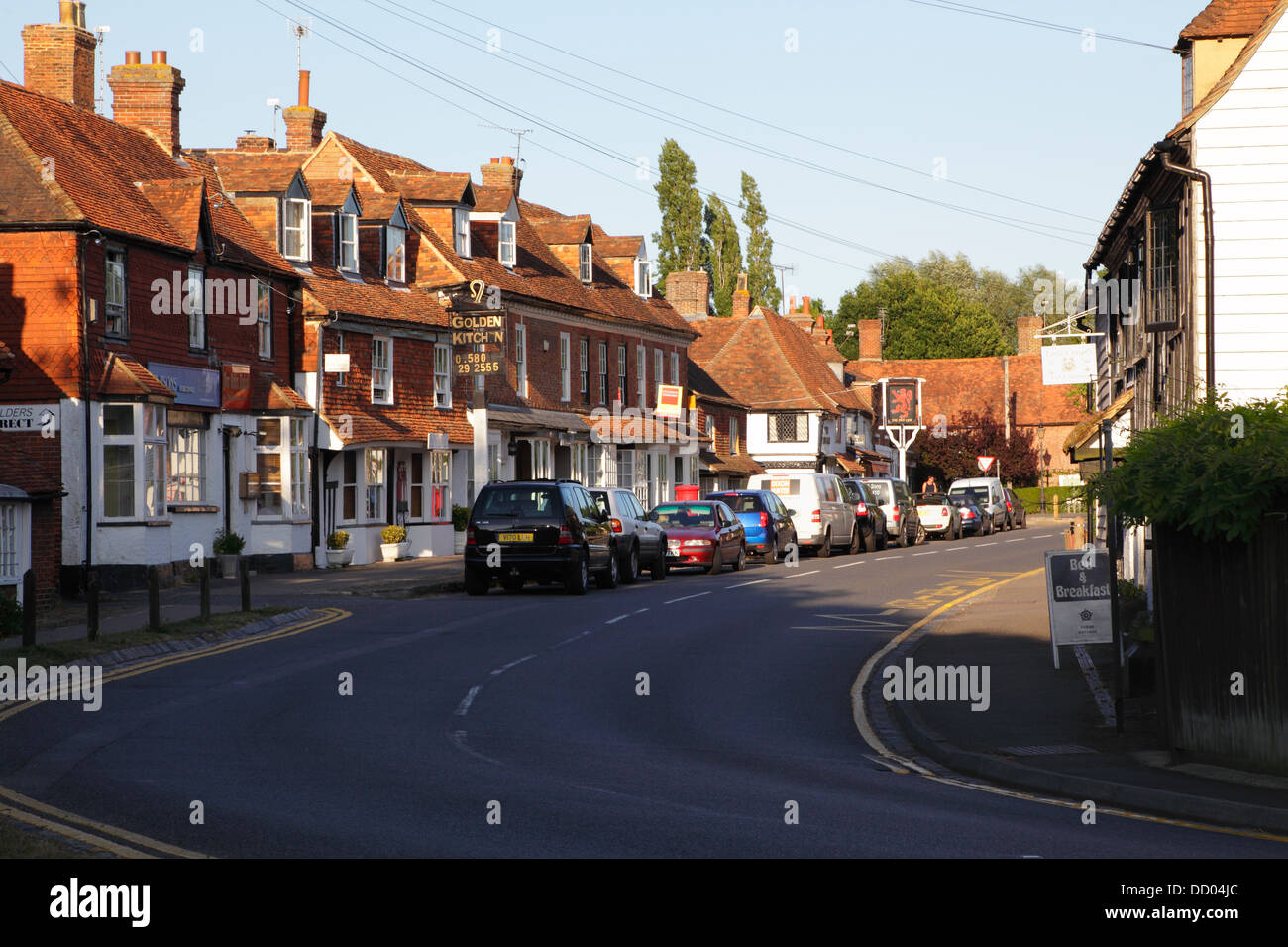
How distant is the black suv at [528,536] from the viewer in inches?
1077

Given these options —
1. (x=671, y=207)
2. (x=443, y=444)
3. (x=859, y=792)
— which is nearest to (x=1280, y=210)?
(x=859, y=792)

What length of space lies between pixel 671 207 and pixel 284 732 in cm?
7737

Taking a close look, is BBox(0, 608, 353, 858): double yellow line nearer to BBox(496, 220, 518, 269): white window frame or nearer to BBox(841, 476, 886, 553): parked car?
BBox(841, 476, 886, 553): parked car

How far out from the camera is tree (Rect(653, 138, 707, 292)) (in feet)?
287

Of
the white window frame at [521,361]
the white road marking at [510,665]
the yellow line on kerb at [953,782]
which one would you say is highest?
the white window frame at [521,361]

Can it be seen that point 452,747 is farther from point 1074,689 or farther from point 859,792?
point 1074,689

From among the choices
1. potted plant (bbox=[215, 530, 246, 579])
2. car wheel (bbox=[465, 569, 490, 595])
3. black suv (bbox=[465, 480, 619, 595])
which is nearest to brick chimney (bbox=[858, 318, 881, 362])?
potted plant (bbox=[215, 530, 246, 579])

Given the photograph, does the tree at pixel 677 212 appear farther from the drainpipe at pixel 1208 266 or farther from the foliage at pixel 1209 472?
the foliage at pixel 1209 472

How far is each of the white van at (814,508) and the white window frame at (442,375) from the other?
900 cm

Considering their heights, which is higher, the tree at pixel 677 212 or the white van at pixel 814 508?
the tree at pixel 677 212

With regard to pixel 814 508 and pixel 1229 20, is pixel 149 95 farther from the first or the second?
pixel 1229 20

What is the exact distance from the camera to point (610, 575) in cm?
2970

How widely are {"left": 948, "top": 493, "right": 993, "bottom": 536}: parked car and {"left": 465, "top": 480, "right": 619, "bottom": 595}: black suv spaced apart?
3089 cm

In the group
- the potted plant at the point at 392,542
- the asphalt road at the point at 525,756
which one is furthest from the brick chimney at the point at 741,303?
the asphalt road at the point at 525,756
